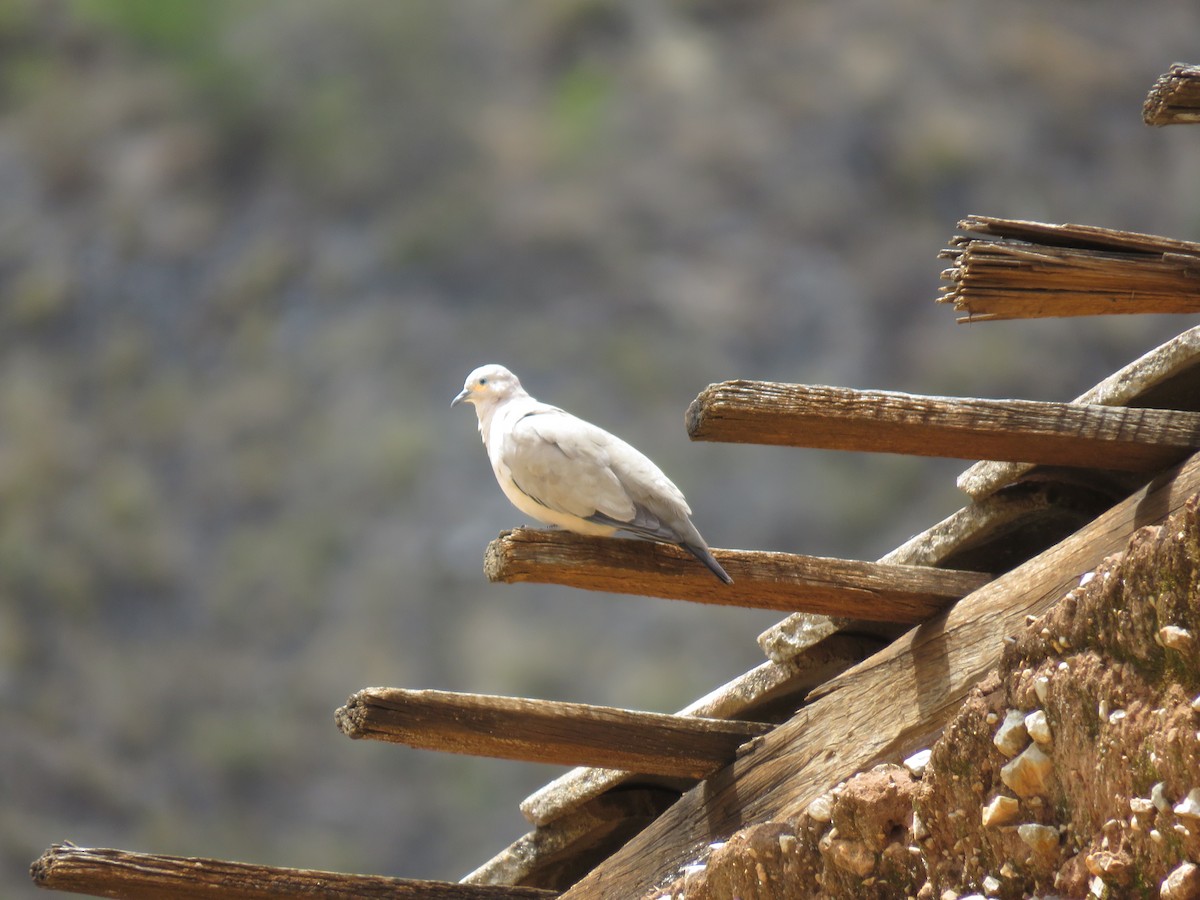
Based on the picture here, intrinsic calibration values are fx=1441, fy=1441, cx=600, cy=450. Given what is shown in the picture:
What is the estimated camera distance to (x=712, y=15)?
17.1 m

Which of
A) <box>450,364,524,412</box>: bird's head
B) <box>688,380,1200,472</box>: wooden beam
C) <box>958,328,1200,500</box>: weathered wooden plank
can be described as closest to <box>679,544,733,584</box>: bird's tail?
<box>688,380,1200,472</box>: wooden beam

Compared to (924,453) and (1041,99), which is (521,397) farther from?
(1041,99)

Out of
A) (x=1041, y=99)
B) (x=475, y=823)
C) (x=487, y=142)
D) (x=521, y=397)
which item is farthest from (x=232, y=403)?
(x=521, y=397)

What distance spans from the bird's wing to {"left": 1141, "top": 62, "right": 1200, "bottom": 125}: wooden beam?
44.3 inches

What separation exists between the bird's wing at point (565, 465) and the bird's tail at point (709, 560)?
15cm

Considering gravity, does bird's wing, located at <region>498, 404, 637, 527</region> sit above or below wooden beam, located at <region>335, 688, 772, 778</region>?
A: above

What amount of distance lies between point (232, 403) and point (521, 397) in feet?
41.8

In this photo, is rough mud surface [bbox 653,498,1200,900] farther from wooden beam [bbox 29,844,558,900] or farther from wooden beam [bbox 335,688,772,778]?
wooden beam [bbox 29,844,558,900]

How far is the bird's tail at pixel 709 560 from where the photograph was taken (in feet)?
8.30

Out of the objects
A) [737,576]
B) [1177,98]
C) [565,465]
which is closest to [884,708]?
[737,576]

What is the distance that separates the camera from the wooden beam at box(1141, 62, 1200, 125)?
2.01 metres

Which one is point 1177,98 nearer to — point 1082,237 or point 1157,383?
point 1082,237

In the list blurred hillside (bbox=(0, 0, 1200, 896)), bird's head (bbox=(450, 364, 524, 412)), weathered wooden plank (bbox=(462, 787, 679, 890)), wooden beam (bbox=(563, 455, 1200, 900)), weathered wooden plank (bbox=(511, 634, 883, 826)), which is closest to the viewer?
wooden beam (bbox=(563, 455, 1200, 900))

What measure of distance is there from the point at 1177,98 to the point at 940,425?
620mm
